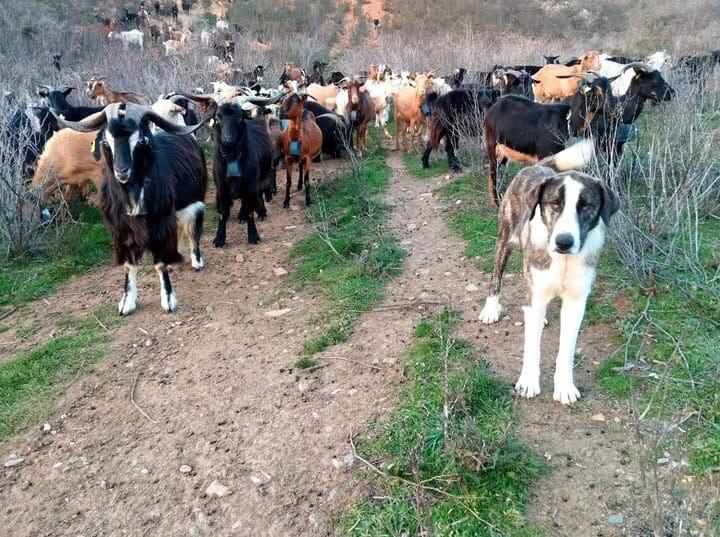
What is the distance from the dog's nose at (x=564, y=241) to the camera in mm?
3287

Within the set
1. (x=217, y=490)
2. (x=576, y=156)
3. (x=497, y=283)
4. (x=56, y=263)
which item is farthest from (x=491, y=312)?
(x=56, y=263)

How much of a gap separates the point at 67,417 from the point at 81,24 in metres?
29.1

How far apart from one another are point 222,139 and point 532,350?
4806mm

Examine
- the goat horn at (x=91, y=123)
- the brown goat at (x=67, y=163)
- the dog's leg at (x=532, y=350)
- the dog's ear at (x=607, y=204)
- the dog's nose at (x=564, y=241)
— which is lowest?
the dog's leg at (x=532, y=350)

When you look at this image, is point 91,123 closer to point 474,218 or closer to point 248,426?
point 248,426

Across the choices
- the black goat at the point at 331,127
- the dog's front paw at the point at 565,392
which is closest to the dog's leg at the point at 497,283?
the dog's front paw at the point at 565,392

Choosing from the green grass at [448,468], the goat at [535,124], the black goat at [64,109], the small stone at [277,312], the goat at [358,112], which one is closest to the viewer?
the green grass at [448,468]

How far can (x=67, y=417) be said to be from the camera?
4211mm

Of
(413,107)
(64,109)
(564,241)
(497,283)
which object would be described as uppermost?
(64,109)

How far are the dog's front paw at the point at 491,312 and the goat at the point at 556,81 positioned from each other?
11.9 metres

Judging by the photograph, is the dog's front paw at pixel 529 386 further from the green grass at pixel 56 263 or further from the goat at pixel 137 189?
the green grass at pixel 56 263

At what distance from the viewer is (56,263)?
273 inches

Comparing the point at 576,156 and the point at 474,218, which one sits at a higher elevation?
the point at 576,156

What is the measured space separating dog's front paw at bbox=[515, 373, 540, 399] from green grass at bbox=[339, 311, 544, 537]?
10 centimetres
